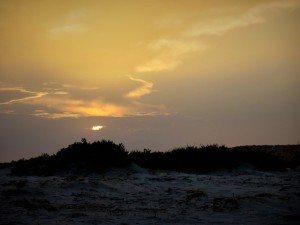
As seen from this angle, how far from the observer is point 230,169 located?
15.8 metres

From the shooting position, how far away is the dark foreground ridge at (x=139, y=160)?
48.1ft

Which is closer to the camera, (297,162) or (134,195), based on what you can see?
(134,195)

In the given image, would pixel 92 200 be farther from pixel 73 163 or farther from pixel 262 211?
pixel 73 163

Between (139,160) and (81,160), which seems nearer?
(81,160)

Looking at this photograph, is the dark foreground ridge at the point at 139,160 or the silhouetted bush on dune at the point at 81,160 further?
the dark foreground ridge at the point at 139,160

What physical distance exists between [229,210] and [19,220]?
448 cm

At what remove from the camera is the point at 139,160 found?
16.1m

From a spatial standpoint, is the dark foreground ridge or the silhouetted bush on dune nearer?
the silhouetted bush on dune

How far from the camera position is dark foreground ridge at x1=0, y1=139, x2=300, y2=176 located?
48.1 feet

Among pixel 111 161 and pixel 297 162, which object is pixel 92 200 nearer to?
pixel 111 161

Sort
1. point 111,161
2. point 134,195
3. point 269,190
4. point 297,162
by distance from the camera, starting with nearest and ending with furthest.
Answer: point 134,195, point 269,190, point 111,161, point 297,162

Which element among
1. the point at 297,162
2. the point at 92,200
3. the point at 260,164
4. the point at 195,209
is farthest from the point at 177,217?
the point at 297,162

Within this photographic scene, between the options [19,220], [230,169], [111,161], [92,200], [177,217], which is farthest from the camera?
[230,169]

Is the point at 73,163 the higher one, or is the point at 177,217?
the point at 73,163
